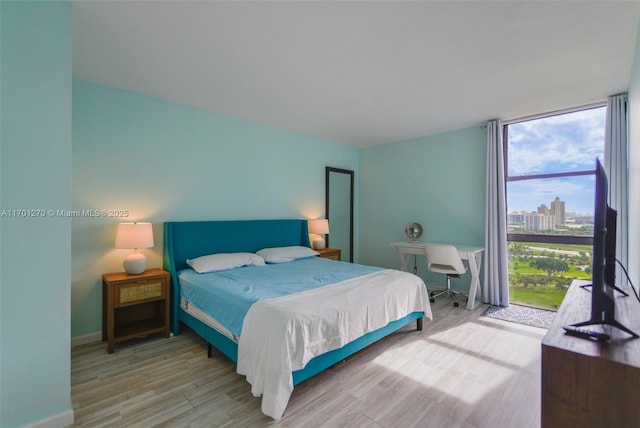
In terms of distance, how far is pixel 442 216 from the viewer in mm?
4438

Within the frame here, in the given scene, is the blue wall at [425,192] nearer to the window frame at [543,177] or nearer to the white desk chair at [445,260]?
the window frame at [543,177]

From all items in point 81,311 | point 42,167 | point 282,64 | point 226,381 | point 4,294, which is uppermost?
point 282,64

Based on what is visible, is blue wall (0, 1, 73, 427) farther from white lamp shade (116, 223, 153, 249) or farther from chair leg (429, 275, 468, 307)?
chair leg (429, 275, 468, 307)

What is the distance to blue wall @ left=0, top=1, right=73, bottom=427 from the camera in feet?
4.91

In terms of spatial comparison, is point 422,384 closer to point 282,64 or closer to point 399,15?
point 399,15

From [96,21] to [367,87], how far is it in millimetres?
2208

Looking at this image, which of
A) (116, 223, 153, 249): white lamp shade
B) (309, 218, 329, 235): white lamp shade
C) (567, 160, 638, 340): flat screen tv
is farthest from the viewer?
(309, 218, 329, 235): white lamp shade

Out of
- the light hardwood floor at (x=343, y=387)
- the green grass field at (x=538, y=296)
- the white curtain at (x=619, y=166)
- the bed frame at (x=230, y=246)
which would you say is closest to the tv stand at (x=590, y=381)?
the light hardwood floor at (x=343, y=387)

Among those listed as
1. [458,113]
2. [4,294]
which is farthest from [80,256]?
[458,113]

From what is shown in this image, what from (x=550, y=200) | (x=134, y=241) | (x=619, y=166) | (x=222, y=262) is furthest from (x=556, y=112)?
(x=134, y=241)

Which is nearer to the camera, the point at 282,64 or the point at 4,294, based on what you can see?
the point at 4,294

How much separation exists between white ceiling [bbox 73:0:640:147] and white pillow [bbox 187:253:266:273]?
178 cm

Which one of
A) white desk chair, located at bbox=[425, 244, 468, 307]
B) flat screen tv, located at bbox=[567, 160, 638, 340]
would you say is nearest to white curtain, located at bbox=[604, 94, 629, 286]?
white desk chair, located at bbox=[425, 244, 468, 307]

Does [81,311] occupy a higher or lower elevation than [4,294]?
lower
